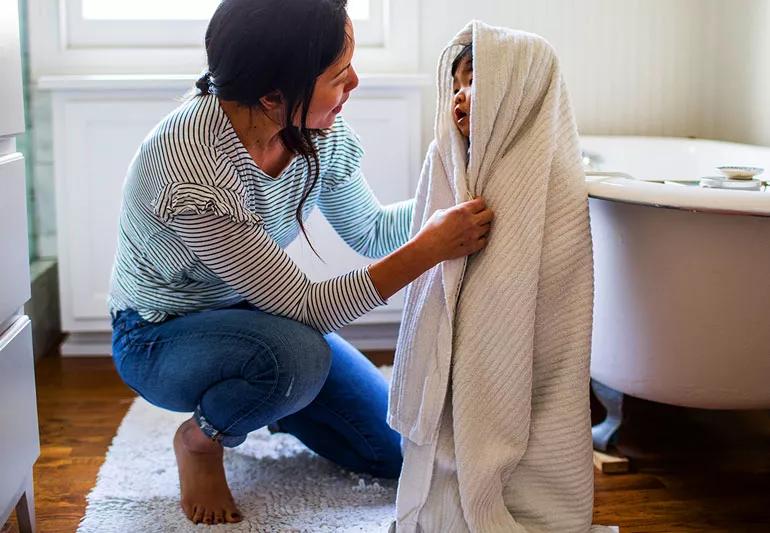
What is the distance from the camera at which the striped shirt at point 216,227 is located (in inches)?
51.1

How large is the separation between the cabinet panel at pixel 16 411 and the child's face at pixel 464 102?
67 centimetres

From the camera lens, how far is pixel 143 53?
2451 millimetres

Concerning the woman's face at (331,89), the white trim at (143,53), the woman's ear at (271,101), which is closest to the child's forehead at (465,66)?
the woman's face at (331,89)

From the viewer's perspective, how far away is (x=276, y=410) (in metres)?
1.40

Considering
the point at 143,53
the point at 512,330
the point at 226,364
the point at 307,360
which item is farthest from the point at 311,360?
the point at 143,53

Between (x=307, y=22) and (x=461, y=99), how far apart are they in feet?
0.76

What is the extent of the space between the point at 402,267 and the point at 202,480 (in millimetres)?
486

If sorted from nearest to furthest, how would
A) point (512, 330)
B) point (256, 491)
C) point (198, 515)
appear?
point (512, 330) < point (198, 515) < point (256, 491)

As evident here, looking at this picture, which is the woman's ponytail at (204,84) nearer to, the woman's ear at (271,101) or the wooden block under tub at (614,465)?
the woman's ear at (271,101)

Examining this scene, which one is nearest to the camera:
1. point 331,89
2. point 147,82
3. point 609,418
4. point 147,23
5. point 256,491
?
point 331,89

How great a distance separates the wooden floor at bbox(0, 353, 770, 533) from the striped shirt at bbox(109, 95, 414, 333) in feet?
1.13

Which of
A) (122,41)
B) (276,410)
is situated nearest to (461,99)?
(276,410)

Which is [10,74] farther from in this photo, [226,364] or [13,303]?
[226,364]

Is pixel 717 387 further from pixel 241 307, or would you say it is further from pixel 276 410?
pixel 241 307
